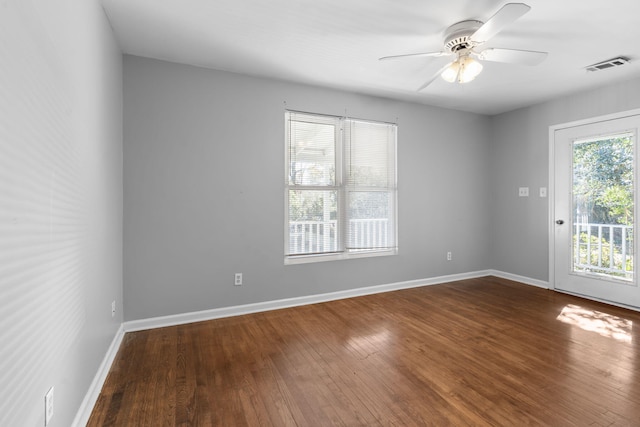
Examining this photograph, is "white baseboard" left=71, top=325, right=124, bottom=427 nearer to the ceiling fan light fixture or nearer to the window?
the window

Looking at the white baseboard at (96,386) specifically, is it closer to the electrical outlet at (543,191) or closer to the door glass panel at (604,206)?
the door glass panel at (604,206)

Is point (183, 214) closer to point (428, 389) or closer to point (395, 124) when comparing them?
point (428, 389)

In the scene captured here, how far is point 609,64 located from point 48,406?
4.83 meters

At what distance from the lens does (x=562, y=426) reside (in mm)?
1593

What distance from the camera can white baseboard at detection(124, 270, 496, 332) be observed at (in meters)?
2.87

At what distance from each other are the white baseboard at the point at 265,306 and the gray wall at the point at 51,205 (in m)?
Answer: 0.70

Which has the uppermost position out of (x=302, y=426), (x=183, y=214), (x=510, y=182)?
(x=510, y=182)

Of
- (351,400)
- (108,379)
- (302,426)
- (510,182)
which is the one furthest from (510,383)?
(510,182)

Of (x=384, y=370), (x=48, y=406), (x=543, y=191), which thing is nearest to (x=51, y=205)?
(x=48, y=406)

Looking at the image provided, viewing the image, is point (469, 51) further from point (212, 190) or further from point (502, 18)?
point (212, 190)

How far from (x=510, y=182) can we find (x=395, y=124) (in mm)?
2070

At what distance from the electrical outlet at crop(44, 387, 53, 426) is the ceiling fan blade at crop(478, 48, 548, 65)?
3.18 meters

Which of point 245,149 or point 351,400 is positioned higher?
point 245,149

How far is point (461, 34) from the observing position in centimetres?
232
